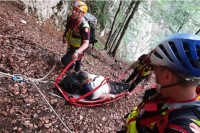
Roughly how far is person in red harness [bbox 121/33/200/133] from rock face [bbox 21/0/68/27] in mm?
9420

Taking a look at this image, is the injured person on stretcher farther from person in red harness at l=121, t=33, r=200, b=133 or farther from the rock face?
the rock face

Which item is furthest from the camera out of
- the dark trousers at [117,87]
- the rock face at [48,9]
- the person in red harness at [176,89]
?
the rock face at [48,9]

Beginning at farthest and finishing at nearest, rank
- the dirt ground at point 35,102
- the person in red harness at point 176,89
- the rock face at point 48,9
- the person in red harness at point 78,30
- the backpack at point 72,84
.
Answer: the rock face at point 48,9 → the person in red harness at point 78,30 → the backpack at point 72,84 → the dirt ground at point 35,102 → the person in red harness at point 176,89

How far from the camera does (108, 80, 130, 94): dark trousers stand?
21.4 ft

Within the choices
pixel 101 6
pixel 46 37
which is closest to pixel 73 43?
pixel 46 37

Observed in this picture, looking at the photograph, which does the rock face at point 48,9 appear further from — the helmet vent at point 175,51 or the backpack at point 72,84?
the helmet vent at point 175,51

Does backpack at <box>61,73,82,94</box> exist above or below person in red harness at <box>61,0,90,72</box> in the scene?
below

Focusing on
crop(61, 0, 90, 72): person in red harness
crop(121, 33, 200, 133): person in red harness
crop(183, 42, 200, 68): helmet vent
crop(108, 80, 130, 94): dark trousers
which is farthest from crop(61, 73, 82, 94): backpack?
crop(183, 42, 200, 68): helmet vent

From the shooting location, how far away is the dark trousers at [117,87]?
6522 millimetres

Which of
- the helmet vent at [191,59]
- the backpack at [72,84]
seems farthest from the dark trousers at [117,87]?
the helmet vent at [191,59]

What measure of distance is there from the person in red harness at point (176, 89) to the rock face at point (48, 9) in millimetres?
9420

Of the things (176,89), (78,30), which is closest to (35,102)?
(78,30)

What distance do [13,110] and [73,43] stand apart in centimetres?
274

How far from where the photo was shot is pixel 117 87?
675cm
